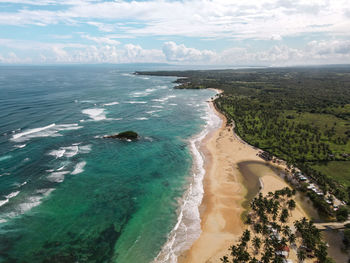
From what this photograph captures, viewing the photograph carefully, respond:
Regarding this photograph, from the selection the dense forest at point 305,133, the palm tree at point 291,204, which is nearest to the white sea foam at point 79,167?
the palm tree at point 291,204

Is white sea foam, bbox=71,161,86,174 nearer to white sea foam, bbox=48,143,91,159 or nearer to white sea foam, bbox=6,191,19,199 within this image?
white sea foam, bbox=48,143,91,159

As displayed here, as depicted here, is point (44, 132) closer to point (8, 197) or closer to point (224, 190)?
point (8, 197)

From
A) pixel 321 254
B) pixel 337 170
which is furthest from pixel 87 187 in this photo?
pixel 337 170

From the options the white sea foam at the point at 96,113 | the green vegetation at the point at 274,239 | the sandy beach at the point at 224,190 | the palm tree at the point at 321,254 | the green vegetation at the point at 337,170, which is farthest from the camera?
the white sea foam at the point at 96,113

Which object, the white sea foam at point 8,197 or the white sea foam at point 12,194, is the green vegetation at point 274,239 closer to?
the white sea foam at point 8,197

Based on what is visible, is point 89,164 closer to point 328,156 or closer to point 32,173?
point 32,173
